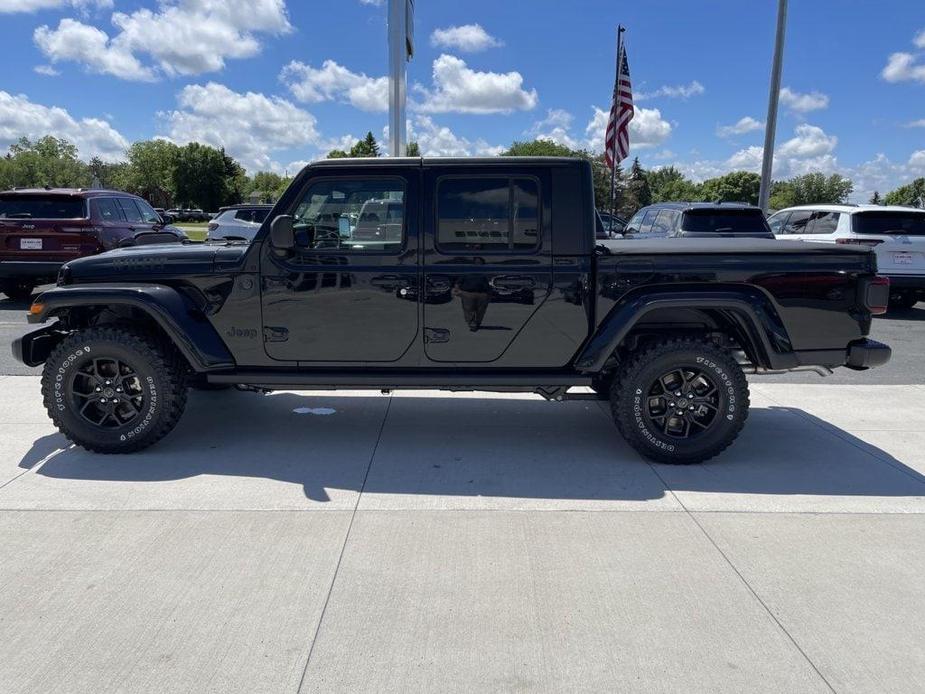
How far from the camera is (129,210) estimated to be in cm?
1141

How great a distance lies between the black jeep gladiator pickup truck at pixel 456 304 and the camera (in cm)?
430

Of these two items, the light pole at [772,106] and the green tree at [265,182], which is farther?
the green tree at [265,182]

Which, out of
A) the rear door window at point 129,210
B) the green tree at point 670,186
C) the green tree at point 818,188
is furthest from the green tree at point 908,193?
the rear door window at point 129,210

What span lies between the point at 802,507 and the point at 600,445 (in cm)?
139

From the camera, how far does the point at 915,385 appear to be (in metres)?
6.75

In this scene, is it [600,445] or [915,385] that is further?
[915,385]

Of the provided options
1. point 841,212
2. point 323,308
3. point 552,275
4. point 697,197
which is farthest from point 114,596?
point 697,197

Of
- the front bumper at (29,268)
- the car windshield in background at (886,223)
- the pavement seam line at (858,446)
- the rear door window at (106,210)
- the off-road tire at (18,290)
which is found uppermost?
the rear door window at (106,210)

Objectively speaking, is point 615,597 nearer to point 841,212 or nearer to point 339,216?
point 339,216

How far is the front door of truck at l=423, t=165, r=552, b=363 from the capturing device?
14.3ft

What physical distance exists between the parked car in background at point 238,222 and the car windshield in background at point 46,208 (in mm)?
4880

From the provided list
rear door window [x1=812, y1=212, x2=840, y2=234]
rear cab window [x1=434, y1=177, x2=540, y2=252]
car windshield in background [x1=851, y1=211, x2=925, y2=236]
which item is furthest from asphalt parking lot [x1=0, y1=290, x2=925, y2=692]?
rear door window [x1=812, y1=212, x2=840, y2=234]

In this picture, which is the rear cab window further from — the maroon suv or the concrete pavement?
the maroon suv

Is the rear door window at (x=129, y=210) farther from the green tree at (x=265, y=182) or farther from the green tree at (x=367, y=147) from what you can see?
the green tree at (x=265, y=182)
